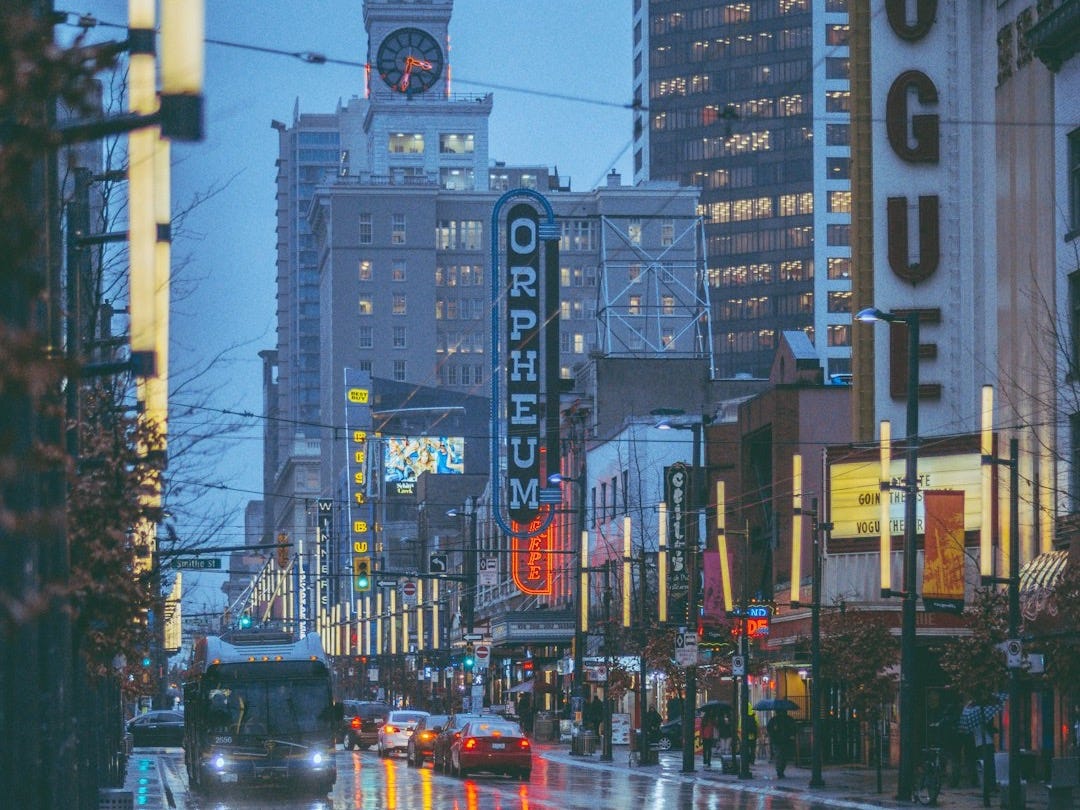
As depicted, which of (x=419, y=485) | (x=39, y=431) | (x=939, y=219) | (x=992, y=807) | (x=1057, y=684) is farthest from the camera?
(x=419, y=485)

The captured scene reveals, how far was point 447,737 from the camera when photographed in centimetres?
5431

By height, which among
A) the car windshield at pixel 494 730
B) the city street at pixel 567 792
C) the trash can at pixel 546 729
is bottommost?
the trash can at pixel 546 729

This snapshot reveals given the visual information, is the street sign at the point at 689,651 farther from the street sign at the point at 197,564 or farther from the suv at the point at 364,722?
the suv at the point at 364,722

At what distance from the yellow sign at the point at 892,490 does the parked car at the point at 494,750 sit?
37.8ft

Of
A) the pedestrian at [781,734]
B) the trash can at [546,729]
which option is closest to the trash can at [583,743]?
the pedestrian at [781,734]

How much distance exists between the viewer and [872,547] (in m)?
55.0

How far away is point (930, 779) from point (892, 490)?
1457cm

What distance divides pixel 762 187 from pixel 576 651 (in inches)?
4769

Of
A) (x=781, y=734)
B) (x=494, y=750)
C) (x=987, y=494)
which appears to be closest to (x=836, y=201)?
(x=781, y=734)

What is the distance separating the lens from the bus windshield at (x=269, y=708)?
1502 inches

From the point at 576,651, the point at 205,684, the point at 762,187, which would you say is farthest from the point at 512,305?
the point at 762,187

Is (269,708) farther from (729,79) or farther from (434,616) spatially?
(729,79)

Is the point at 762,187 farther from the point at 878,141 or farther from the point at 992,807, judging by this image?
the point at 992,807

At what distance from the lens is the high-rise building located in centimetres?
18000
